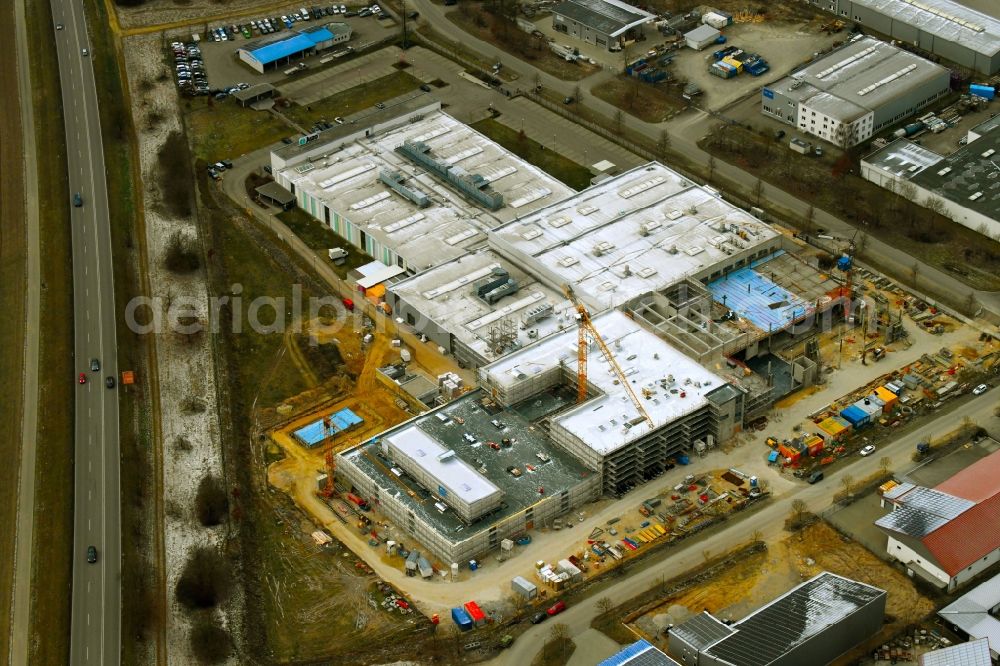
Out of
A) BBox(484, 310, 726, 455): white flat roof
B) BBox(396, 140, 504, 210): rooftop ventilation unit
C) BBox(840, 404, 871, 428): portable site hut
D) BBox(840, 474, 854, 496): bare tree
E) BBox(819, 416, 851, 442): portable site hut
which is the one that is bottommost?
BBox(840, 474, 854, 496): bare tree

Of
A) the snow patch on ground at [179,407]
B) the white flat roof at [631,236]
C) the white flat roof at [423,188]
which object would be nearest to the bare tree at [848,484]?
the white flat roof at [631,236]

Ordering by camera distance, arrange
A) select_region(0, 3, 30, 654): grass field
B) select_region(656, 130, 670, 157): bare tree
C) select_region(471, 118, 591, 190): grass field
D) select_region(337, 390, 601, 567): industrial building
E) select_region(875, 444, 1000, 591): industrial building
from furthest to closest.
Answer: select_region(656, 130, 670, 157): bare tree
select_region(471, 118, 591, 190): grass field
select_region(0, 3, 30, 654): grass field
select_region(337, 390, 601, 567): industrial building
select_region(875, 444, 1000, 591): industrial building

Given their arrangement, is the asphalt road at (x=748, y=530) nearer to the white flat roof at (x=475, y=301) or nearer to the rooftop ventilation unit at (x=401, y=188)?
the white flat roof at (x=475, y=301)

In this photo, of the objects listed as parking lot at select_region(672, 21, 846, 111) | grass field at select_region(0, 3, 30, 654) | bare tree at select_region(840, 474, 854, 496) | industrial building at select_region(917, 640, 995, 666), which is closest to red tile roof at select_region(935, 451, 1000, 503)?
bare tree at select_region(840, 474, 854, 496)

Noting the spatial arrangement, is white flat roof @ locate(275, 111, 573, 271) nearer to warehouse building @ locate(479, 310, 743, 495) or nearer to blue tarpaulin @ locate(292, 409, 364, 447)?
blue tarpaulin @ locate(292, 409, 364, 447)

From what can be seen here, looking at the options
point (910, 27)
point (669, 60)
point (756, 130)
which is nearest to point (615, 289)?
point (756, 130)

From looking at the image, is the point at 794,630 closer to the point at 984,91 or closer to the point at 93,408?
the point at 93,408
